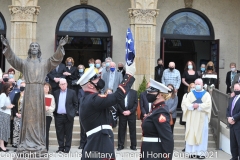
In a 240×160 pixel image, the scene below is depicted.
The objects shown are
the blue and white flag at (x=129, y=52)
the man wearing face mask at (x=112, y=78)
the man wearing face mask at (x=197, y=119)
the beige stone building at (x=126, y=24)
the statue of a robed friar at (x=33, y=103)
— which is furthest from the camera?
the beige stone building at (x=126, y=24)

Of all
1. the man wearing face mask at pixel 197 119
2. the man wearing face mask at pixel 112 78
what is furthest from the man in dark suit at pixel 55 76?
the man wearing face mask at pixel 197 119

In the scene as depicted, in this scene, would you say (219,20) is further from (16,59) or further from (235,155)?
(16,59)

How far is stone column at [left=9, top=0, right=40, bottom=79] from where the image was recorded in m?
18.8

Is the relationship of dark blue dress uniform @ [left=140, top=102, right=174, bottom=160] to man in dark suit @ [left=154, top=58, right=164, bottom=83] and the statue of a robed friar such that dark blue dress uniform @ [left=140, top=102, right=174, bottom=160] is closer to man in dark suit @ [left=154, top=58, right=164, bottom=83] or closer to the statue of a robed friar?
the statue of a robed friar

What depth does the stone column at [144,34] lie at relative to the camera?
19.0 m

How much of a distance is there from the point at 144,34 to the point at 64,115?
551 cm

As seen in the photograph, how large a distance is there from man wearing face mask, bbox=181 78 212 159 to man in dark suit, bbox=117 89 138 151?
1.40 m

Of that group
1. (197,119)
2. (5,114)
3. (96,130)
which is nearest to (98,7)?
(5,114)

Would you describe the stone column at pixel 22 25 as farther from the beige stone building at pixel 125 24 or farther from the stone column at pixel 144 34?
the stone column at pixel 144 34

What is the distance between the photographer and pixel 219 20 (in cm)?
2128

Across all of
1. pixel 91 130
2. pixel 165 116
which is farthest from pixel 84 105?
pixel 165 116

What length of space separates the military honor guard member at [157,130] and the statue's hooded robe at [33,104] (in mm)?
4334

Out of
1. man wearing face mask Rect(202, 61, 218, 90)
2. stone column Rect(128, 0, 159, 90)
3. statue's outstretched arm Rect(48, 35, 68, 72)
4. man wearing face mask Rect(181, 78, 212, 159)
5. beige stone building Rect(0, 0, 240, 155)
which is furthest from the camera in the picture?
beige stone building Rect(0, 0, 240, 155)

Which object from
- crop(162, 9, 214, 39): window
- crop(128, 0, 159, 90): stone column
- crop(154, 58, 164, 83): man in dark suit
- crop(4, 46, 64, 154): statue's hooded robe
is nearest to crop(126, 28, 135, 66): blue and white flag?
crop(4, 46, 64, 154): statue's hooded robe
